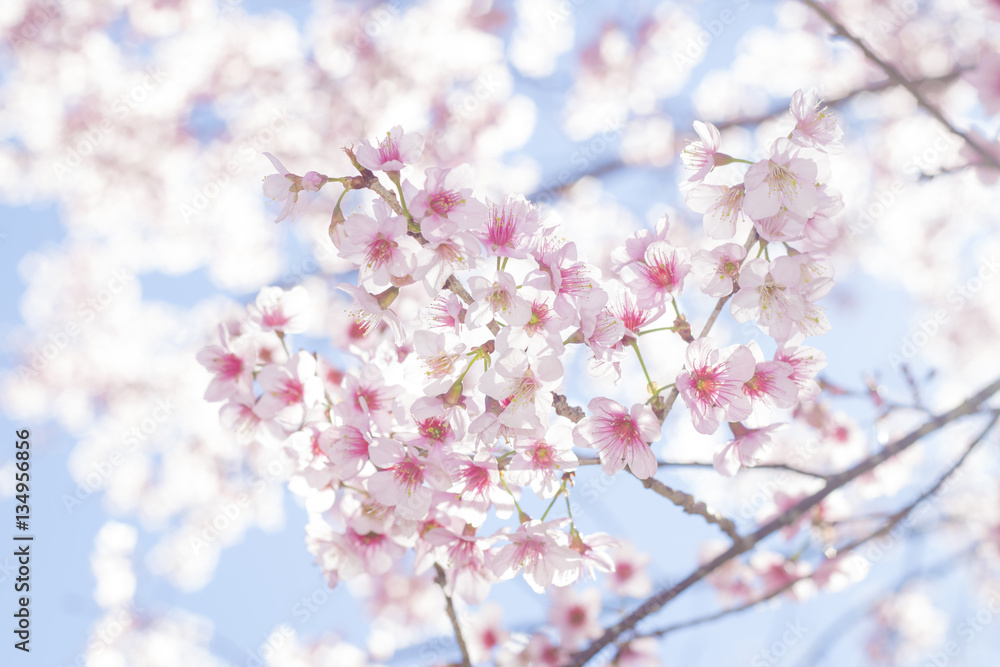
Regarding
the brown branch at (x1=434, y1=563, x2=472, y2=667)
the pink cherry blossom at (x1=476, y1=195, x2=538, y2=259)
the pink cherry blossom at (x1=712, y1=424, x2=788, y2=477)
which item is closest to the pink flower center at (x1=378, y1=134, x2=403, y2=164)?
the pink cherry blossom at (x1=476, y1=195, x2=538, y2=259)

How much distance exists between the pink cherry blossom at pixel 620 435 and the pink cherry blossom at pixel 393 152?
0.66 meters

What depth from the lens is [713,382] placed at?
128 cm

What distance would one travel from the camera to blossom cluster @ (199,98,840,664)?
123 centimetres

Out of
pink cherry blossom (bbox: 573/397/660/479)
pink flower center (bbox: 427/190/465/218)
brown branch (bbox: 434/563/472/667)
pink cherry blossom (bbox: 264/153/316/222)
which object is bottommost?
brown branch (bbox: 434/563/472/667)

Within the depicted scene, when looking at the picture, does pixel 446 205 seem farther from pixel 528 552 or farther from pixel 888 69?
pixel 888 69

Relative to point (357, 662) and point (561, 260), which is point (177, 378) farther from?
point (561, 260)

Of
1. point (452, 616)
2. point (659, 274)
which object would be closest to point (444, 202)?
A: point (659, 274)

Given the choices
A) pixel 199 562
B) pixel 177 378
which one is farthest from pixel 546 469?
pixel 199 562

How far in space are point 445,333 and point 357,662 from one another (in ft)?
12.6

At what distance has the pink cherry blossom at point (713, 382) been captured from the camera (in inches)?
49.2

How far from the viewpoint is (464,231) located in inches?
48.6

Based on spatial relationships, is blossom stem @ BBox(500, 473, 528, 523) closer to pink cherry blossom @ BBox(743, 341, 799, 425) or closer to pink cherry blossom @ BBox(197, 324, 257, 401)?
pink cherry blossom @ BBox(743, 341, 799, 425)

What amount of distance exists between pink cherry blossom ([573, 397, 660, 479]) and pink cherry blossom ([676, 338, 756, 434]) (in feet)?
0.31

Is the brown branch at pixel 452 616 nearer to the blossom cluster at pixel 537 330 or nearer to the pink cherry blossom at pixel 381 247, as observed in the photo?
the blossom cluster at pixel 537 330
